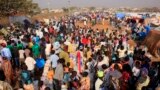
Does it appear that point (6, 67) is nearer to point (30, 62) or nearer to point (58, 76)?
point (30, 62)

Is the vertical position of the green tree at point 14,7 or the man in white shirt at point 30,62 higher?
the man in white shirt at point 30,62

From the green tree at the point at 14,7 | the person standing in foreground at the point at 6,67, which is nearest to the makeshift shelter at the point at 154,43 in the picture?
the person standing in foreground at the point at 6,67

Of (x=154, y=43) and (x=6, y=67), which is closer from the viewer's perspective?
(x=6, y=67)

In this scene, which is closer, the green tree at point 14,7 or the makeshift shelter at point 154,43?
the makeshift shelter at point 154,43

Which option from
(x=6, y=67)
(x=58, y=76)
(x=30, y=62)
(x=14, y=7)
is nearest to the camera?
(x=58, y=76)

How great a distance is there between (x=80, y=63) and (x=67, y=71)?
91.8 inches

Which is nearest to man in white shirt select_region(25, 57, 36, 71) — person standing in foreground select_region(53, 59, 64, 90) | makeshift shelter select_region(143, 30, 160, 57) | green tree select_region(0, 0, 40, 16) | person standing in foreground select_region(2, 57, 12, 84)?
person standing in foreground select_region(2, 57, 12, 84)

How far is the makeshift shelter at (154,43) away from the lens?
20489 millimetres

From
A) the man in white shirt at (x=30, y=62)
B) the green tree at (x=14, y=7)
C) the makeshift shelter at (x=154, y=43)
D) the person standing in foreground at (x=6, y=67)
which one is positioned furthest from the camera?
the green tree at (x=14, y=7)

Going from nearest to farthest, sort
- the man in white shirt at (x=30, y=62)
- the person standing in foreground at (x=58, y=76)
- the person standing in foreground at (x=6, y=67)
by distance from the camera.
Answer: the person standing in foreground at (x=58, y=76), the person standing in foreground at (x=6, y=67), the man in white shirt at (x=30, y=62)

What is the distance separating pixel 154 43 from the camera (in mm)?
21500

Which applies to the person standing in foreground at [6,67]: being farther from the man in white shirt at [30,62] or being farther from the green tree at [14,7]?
the green tree at [14,7]

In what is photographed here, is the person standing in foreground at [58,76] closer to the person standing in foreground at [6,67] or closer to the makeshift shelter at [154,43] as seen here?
the person standing in foreground at [6,67]

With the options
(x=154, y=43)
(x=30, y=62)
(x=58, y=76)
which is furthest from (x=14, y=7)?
(x=58, y=76)
